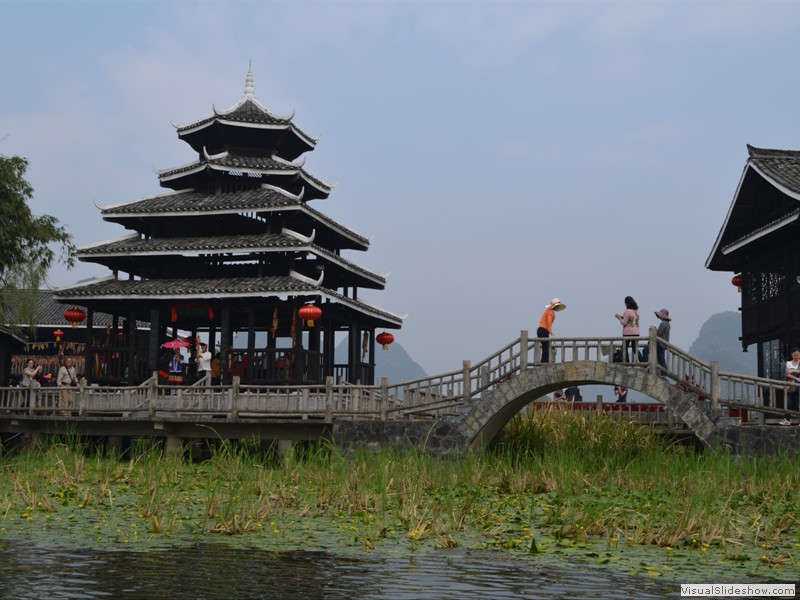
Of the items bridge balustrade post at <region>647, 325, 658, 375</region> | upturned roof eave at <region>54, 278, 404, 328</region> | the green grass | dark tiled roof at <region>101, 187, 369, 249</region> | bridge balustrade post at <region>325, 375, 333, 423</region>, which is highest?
dark tiled roof at <region>101, 187, 369, 249</region>

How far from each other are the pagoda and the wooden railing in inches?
123

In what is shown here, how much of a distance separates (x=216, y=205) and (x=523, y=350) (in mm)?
10808

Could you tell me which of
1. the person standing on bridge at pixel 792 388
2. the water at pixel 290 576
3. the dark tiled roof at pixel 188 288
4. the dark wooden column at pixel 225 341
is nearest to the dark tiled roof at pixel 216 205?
the dark tiled roof at pixel 188 288

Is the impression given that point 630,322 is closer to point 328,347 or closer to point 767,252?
point 767,252

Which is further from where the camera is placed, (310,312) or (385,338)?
(385,338)

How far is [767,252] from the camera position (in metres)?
25.1

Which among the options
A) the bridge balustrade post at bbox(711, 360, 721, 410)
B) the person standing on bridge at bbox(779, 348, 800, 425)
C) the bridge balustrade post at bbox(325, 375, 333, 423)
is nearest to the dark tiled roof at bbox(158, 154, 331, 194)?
the bridge balustrade post at bbox(325, 375, 333, 423)

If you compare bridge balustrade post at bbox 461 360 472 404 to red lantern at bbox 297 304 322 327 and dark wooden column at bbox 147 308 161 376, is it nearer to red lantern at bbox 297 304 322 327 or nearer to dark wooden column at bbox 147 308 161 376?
red lantern at bbox 297 304 322 327

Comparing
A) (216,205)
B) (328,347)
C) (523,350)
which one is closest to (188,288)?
(216,205)

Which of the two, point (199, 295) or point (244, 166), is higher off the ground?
point (244, 166)

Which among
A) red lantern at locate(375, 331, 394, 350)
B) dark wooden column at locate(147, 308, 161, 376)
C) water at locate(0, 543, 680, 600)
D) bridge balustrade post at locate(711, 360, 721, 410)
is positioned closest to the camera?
water at locate(0, 543, 680, 600)

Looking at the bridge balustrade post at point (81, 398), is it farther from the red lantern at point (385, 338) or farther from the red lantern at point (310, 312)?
the red lantern at point (385, 338)

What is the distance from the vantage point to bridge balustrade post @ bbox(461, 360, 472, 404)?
64.8 ft

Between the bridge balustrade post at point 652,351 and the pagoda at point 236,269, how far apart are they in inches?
335
